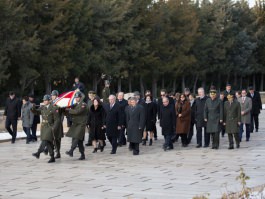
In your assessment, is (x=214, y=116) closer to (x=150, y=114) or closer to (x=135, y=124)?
(x=135, y=124)

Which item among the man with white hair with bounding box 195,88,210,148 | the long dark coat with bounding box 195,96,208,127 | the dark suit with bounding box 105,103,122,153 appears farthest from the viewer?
the long dark coat with bounding box 195,96,208,127

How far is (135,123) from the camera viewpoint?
18.0 meters

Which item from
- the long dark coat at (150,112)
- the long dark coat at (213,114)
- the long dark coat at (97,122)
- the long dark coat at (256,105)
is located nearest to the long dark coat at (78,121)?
the long dark coat at (97,122)

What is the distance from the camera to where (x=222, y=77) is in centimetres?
8912

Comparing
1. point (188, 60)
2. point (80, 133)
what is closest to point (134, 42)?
point (188, 60)

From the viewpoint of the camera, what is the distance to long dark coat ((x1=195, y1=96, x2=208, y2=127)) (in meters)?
19.8

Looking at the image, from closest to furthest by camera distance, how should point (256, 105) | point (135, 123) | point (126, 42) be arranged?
point (135, 123), point (256, 105), point (126, 42)

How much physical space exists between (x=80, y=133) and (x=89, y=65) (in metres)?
39.2

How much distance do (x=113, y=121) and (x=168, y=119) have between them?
170 centimetres

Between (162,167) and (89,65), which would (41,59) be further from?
(162,167)

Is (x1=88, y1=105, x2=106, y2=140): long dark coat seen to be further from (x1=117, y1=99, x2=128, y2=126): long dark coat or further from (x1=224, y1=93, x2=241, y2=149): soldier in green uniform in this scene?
(x1=224, y1=93, x2=241, y2=149): soldier in green uniform

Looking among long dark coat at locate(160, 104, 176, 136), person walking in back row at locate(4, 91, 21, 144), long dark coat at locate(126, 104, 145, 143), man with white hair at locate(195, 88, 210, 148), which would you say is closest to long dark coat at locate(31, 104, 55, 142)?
long dark coat at locate(126, 104, 145, 143)

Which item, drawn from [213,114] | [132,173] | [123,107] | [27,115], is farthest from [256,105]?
[132,173]

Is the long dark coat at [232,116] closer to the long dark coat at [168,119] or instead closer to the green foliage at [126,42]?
the long dark coat at [168,119]
